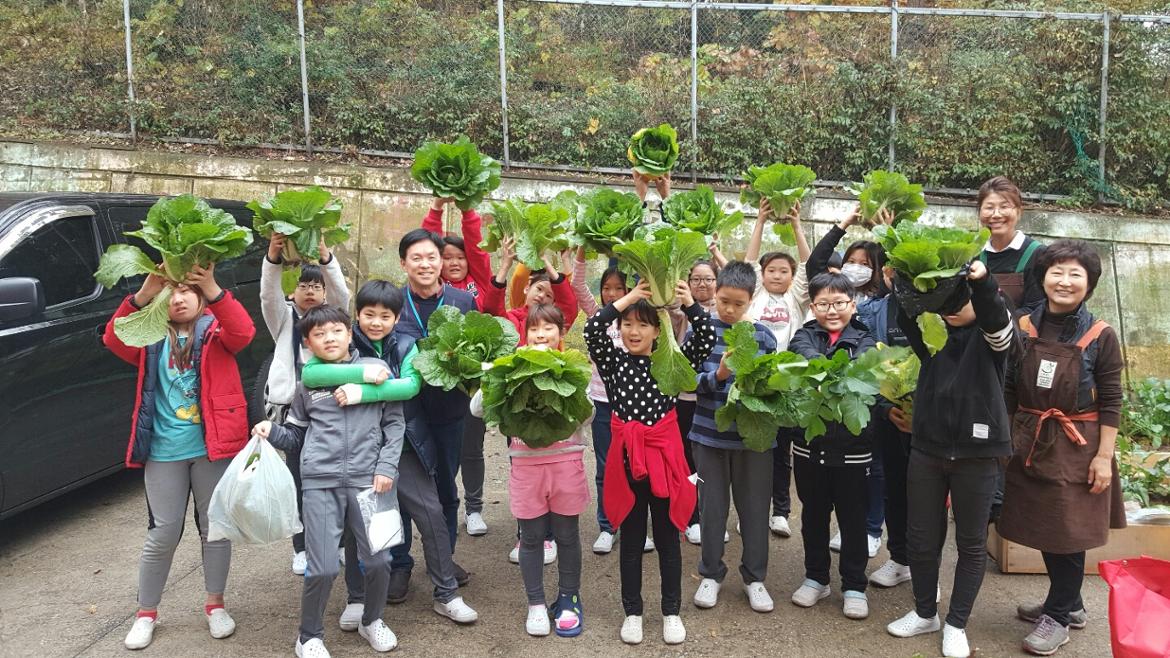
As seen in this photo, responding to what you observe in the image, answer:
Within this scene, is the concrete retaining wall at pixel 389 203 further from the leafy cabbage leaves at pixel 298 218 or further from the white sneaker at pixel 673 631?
the white sneaker at pixel 673 631

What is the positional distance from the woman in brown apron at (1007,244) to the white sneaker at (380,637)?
3462mm

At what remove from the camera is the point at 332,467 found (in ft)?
13.2

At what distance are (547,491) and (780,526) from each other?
1.94m

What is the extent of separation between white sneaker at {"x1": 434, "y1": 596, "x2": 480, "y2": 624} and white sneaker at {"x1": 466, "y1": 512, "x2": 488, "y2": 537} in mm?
1009

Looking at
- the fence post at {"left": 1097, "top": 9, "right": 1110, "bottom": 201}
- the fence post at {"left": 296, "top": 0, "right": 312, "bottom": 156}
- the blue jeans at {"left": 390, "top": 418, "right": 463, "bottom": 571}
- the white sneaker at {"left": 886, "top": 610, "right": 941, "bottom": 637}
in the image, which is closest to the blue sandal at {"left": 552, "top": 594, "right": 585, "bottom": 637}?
the blue jeans at {"left": 390, "top": 418, "right": 463, "bottom": 571}

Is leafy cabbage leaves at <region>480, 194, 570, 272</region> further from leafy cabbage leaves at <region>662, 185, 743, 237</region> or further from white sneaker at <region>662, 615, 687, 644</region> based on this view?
white sneaker at <region>662, 615, 687, 644</region>

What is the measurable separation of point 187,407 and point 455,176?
1753 millimetres

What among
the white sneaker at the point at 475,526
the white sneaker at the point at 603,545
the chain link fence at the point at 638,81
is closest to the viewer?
A: the white sneaker at the point at 603,545

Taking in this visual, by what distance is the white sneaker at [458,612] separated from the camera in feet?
14.3

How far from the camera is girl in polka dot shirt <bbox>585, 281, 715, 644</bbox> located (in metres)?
4.17

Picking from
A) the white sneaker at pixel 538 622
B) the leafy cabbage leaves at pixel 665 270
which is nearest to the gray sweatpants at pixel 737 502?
the leafy cabbage leaves at pixel 665 270

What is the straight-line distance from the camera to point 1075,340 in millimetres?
4031

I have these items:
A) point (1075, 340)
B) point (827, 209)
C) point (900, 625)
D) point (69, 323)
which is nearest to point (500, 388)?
point (900, 625)

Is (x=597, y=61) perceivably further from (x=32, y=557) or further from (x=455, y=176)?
(x=32, y=557)
